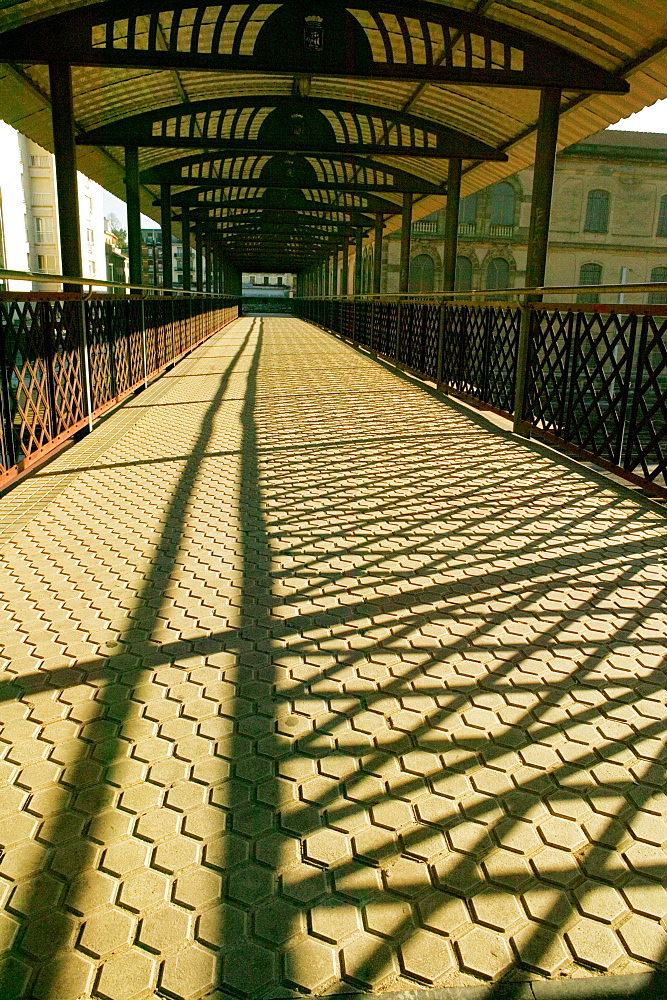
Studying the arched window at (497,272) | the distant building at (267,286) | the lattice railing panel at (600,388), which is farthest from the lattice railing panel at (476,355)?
the distant building at (267,286)

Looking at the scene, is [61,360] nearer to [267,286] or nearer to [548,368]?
[548,368]

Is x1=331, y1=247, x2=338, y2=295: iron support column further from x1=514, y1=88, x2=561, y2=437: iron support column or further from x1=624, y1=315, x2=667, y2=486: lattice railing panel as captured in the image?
x1=624, y1=315, x2=667, y2=486: lattice railing panel

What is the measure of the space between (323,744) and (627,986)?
116 cm

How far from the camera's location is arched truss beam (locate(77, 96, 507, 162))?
12.5 meters

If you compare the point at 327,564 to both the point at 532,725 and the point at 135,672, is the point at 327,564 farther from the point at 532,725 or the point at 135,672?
the point at 532,725

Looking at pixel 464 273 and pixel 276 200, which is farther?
pixel 464 273

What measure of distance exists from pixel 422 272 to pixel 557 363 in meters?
41.7

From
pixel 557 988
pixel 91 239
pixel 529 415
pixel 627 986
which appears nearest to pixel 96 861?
pixel 557 988

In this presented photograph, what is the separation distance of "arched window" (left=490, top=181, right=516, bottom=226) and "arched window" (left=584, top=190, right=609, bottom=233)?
15.7 ft

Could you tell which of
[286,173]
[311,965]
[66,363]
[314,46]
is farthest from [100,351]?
[286,173]

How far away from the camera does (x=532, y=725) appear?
2822 mm

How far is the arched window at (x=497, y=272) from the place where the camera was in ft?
158

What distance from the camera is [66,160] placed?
29.6ft

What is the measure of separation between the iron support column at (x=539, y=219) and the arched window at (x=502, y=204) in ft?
135
